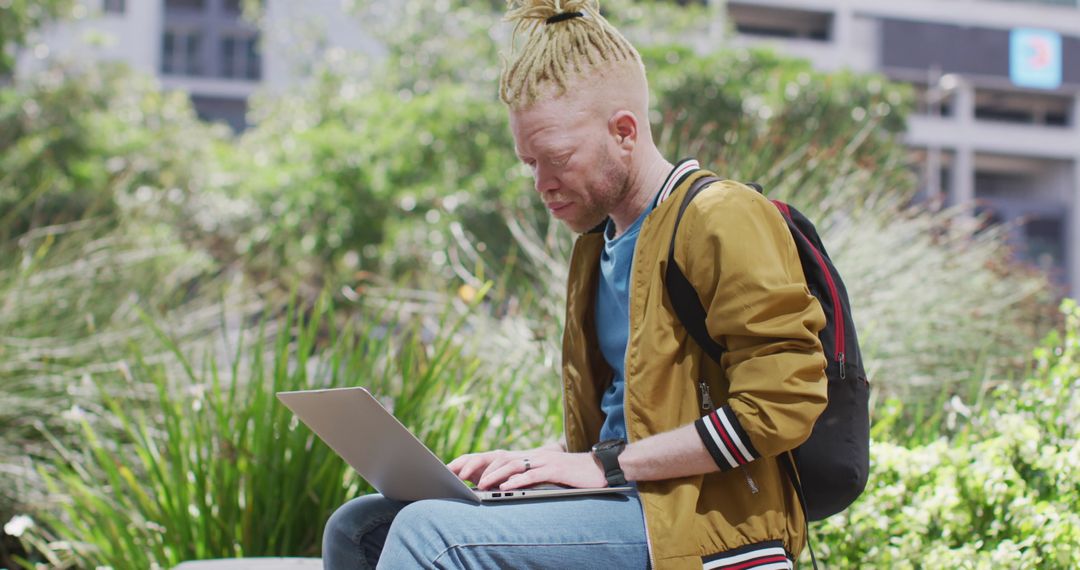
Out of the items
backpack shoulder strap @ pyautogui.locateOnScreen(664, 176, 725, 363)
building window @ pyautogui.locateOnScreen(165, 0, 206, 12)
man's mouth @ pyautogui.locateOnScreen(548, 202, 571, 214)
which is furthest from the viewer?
building window @ pyautogui.locateOnScreen(165, 0, 206, 12)

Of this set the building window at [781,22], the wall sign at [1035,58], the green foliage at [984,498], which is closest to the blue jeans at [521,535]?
the green foliage at [984,498]

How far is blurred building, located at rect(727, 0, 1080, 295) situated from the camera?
43.8 m

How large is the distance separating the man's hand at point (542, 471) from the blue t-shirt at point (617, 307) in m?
0.12

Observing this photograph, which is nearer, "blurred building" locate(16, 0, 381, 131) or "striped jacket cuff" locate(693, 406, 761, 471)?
"striped jacket cuff" locate(693, 406, 761, 471)

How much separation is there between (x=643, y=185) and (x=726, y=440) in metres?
0.52

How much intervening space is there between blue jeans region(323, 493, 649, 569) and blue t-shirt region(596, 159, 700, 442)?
22cm

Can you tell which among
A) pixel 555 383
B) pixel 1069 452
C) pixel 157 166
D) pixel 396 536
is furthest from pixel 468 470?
pixel 157 166

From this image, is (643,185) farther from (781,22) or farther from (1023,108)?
(1023,108)

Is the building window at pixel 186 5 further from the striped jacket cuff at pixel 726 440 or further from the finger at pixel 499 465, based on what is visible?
the striped jacket cuff at pixel 726 440

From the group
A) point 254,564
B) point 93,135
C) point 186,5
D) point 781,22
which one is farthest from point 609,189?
point 781,22

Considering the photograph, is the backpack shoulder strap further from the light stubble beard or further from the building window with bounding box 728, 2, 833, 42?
the building window with bounding box 728, 2, 833, 42

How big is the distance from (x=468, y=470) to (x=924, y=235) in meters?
4.18

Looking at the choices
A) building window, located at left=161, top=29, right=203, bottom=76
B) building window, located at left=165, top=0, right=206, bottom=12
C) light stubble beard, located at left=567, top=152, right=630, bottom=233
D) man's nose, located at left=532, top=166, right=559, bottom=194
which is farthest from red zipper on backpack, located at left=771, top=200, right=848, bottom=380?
building window, located at left=165, top=0, right=206, bottom=12

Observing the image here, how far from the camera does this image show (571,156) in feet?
6.04
